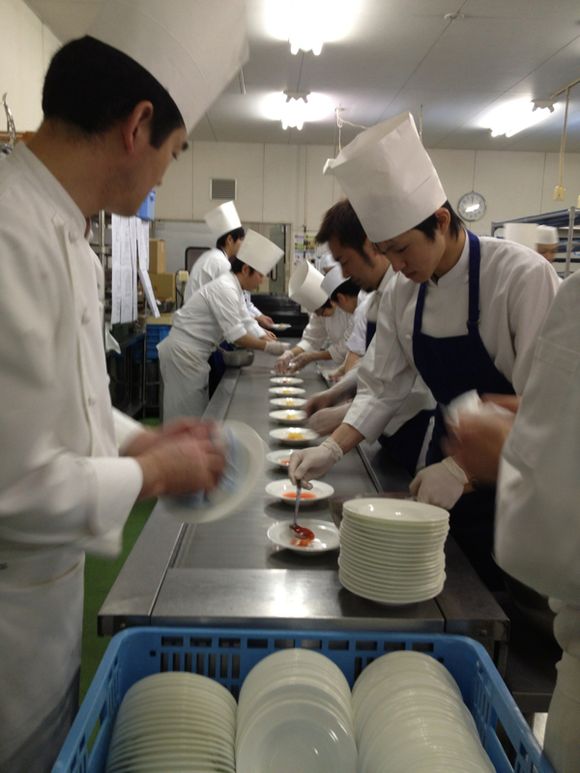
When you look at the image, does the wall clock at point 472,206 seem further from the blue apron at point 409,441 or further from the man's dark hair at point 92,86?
the man's dark hair at point 92,86

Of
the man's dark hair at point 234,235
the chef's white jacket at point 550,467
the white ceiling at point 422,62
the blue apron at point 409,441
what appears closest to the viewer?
the chef's white jacket at point 550,467

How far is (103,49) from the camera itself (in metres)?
0.98

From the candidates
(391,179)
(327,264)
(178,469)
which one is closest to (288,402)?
(391,179)

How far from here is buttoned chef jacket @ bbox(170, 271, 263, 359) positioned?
4328 millimetres

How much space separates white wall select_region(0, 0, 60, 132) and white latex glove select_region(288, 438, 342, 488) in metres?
3.34

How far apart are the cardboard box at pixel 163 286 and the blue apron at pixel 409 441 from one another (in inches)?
227

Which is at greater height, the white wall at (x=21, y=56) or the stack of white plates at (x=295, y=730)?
the white wall at (x=21, y=56)

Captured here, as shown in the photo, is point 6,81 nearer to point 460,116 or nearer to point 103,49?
point 103,49

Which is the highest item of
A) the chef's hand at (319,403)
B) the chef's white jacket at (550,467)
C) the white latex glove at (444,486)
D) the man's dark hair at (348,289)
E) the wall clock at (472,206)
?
the wall clock at (472,206)

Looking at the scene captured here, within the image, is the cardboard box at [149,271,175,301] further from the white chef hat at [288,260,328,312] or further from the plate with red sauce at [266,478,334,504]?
the plate with red sauce at [266,478,334,504]

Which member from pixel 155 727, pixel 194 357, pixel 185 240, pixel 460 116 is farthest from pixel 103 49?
pixel 185 240

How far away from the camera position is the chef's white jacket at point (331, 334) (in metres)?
4.12

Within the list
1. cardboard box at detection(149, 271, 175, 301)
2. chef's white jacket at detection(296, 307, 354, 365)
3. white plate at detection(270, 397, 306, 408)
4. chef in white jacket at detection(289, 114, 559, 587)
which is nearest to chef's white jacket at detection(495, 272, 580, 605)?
chef in white jacket at detection(289, 114, 559, 587)

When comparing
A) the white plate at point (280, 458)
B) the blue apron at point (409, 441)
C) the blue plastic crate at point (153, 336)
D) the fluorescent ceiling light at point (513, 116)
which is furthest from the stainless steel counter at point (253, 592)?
the fluorescent ceiling light at point (513, 116)
